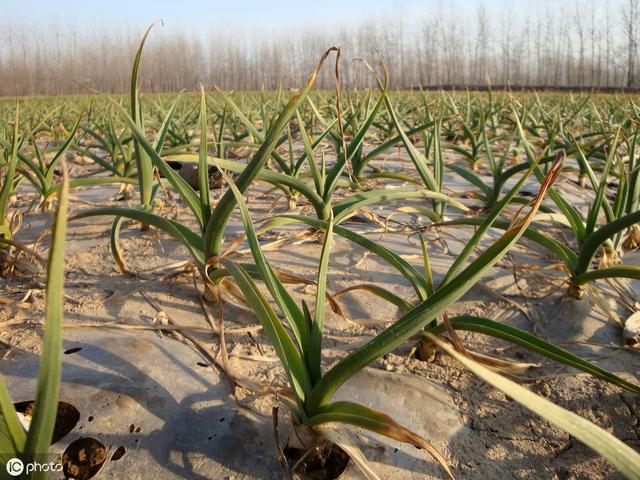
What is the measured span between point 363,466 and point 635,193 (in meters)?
1.07

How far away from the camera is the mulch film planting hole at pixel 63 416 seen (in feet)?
2.05

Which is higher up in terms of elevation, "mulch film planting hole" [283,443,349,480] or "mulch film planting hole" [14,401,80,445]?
"mulch film planting hole" [14,401,80,445]

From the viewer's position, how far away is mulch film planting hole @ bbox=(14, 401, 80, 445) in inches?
24.6

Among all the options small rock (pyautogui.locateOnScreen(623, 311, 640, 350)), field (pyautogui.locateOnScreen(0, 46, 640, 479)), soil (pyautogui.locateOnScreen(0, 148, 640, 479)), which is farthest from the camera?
small rock (pyautogui.locateOnScreen(623, 311, 640, 350))

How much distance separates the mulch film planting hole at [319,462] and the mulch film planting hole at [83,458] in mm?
223

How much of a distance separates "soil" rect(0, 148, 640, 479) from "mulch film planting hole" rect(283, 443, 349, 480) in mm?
30

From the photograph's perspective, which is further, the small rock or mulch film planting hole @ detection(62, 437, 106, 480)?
the small rock

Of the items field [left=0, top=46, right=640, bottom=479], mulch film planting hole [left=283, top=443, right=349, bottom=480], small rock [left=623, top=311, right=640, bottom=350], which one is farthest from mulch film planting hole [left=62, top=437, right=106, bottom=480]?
small rock [left=623, top=311, right=640, bottom=350]

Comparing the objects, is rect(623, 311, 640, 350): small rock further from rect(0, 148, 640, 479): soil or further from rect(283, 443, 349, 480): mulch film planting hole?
rect(283, 443, 349, 480): mulch film planting hole

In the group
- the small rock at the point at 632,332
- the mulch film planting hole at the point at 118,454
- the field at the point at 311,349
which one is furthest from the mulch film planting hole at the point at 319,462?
the small rock at the point at 632,332

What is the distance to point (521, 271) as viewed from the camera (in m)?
1.14

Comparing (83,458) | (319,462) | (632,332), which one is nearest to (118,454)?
(83,458)

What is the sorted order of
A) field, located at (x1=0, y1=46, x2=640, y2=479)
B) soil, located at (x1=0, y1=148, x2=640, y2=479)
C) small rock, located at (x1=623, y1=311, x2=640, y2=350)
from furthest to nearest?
1. small rock, located at (x1=623, y1=311, x2=640, y2=350)
2. soil, located at (x1=0, y1=148, x2=640, y2=479)
3. field, located at (x1=0, y1=46, x2=640, y2=479)

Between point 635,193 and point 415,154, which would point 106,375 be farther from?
point 635,193
